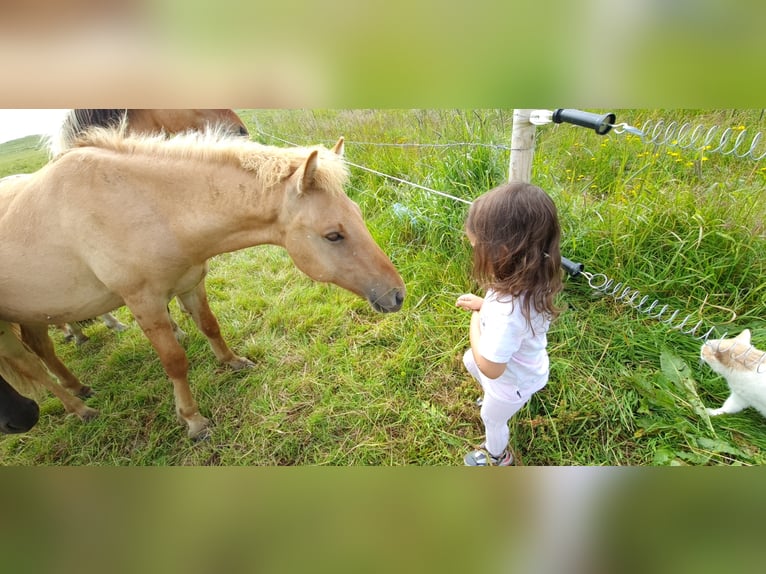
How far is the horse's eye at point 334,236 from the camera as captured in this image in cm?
200

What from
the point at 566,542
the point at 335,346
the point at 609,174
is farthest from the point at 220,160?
the point at 609,174

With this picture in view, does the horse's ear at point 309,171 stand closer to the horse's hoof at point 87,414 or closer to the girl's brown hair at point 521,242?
the girl's brown hair at point 521,242

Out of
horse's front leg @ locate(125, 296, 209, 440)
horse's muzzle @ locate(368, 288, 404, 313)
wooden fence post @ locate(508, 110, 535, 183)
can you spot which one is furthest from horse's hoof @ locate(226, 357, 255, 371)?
wooden fence post @ locate(508, 110, 535, 183)

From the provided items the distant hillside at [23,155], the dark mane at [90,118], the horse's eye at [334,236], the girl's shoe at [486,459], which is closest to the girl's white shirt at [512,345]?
the girl's shoe at [486,459]

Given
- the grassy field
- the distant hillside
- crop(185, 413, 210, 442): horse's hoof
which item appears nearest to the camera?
the distant hillside

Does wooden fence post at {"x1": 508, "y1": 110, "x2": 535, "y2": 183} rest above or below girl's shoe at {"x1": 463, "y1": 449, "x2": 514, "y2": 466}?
above

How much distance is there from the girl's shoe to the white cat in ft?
3.92

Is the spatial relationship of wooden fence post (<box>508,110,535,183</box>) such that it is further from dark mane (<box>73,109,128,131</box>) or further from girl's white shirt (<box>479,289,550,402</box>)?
dark mane (<box>73,109,128,131</box>)

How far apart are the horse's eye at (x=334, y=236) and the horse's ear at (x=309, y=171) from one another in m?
0.26

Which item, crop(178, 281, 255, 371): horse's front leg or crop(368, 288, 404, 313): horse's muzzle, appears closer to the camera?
crop(368, 288, 404, 313): horse's muzzle

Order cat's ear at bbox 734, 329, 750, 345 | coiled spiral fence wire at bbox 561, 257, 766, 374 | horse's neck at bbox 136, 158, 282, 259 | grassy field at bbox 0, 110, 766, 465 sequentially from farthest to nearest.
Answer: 1. coiled spiral fence wire at bbox 561, 257, 766, 374
2. grassy field at bbox 0, 110, 766, 465
3. cat's ear at bbox 734, 329, 750, 345
4. horse's neck at bbox 136, 158, 282, 259

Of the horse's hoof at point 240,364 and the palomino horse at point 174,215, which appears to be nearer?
the palomino horse at point 174,215

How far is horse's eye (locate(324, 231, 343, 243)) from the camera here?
2.00 meters

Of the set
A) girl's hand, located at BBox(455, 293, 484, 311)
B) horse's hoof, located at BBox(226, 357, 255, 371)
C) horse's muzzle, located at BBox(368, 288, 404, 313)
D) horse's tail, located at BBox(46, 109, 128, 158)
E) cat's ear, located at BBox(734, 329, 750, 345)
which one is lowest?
horse's hoof, located at BBox(226, 357, 255, 371)
